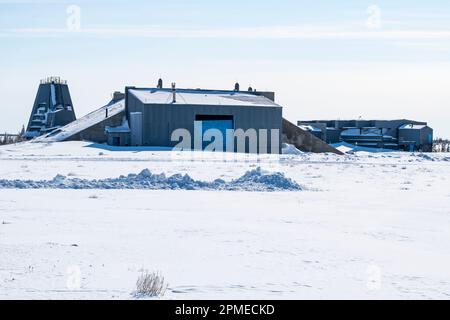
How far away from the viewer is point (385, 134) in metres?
74.8

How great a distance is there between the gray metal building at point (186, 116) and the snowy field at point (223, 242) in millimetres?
27394

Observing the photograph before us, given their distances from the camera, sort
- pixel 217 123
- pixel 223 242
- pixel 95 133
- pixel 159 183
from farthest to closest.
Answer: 1. pixel 95 133
2. pixel 217 123
3. pixel 159 183
4. pixel 223 242

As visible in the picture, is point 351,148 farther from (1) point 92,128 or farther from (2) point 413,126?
(1) point 92,128

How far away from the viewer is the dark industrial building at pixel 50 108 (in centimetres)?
7506

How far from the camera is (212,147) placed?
4594 centimetres

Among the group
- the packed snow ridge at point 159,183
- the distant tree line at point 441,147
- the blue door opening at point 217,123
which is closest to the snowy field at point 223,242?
Answer: the packed snow ridge at point 159,183

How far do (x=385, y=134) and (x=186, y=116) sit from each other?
36166 mm

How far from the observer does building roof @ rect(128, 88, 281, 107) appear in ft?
155

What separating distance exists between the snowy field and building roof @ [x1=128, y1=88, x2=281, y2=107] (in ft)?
97.6

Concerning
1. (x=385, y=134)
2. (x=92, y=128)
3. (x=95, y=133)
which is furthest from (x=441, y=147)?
(x=92, y=128)

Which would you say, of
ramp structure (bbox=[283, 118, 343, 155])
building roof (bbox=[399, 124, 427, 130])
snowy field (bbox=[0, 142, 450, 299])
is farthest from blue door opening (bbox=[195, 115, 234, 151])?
building roof (bbox=[399, 124, 427, 130])

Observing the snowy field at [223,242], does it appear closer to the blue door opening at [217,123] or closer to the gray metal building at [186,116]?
the gray metal building at [186,116]
